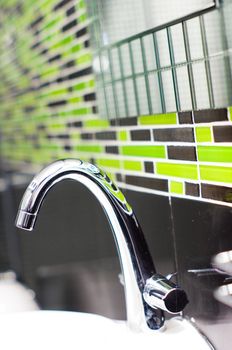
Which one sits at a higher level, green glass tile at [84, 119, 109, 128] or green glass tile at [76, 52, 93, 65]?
green glass tile at [76, 52, 93, 65]

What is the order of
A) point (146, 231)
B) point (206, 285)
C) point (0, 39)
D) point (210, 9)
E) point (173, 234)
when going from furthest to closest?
1. point (0, 39)
2. point (146, 231)
3. point (173, 234)
4. point (206, 285)
5. point (210, 9)

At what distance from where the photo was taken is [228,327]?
0.92 metres

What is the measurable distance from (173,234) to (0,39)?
93cm

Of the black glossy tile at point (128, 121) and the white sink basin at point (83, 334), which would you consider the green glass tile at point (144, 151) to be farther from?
the white sink basin at point (83, 334)

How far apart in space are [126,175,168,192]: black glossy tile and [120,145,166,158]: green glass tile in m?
0.04

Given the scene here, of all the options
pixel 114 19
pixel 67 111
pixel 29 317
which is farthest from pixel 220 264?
pixel 67 111

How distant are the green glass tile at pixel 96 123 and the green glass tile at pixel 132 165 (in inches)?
4.2

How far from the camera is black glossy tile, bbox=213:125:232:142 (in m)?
0.87

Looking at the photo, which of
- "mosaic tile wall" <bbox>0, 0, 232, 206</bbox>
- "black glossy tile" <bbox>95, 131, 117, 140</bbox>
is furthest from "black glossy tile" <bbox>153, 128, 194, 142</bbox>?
"black glossy tile" <bbox>95, 131, 117, 140</bbox>

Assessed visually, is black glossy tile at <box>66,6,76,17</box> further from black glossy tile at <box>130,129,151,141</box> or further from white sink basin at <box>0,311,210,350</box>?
white sink basin at <box>0,311,210,350</box>

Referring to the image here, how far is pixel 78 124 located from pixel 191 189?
1.78ft

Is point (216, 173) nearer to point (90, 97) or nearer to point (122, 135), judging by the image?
point (122, 135)

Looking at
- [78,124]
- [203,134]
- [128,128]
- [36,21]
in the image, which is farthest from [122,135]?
[36,21]

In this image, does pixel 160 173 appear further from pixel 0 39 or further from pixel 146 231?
pixel 0 39
